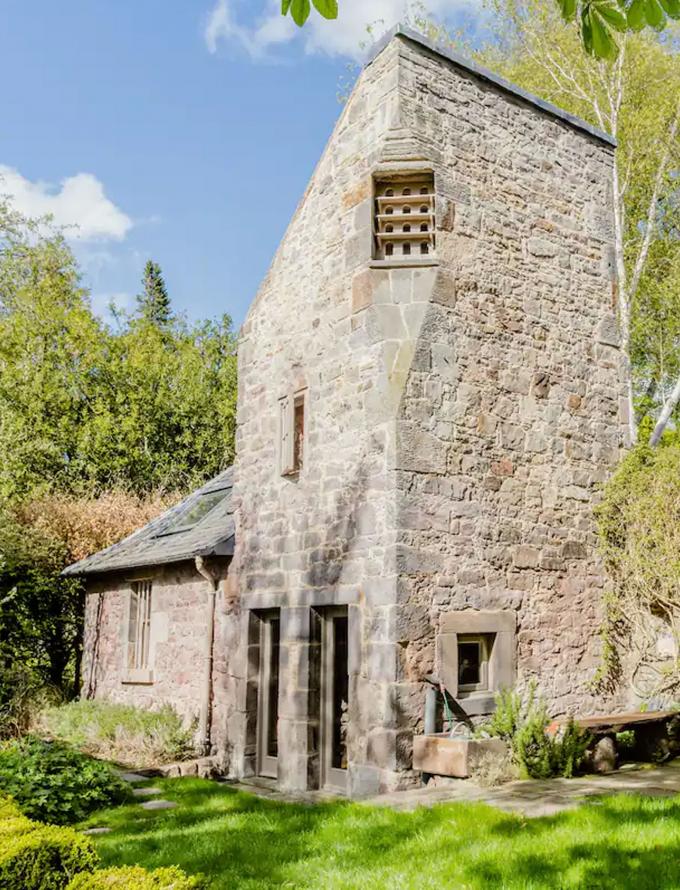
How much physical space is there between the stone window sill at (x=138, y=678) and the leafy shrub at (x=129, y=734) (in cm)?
40

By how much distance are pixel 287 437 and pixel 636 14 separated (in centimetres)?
736

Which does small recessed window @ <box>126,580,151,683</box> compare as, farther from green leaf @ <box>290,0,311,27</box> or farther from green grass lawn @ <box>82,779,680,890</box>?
green leaf @ <box>290,0,311,27</box>

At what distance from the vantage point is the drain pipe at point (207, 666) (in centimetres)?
1093

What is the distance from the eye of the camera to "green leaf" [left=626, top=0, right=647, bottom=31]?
3203mm

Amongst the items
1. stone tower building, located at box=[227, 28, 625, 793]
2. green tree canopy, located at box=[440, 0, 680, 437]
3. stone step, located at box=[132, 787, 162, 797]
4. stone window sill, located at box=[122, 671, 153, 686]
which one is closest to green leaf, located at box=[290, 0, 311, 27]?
stone tower building, located at box=[227, 28, 625, 793]

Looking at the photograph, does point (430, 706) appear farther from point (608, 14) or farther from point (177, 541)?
point (608, 14)

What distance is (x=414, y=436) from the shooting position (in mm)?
8422

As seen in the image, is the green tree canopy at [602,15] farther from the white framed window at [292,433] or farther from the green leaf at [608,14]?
the white framed window at [292,433]

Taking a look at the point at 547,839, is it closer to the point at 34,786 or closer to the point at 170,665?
the point at 34,786

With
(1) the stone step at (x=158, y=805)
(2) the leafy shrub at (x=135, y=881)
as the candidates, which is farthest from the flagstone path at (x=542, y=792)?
(2) the leafy shrub at (x=135, y=881)

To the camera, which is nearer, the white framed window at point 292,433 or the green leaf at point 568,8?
the green leaf at point 568,8

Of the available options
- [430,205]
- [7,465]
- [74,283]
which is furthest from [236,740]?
[74,283]

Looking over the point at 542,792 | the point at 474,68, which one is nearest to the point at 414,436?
the point at 542,792

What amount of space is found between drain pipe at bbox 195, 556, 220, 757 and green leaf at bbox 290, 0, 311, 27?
8381 mm
